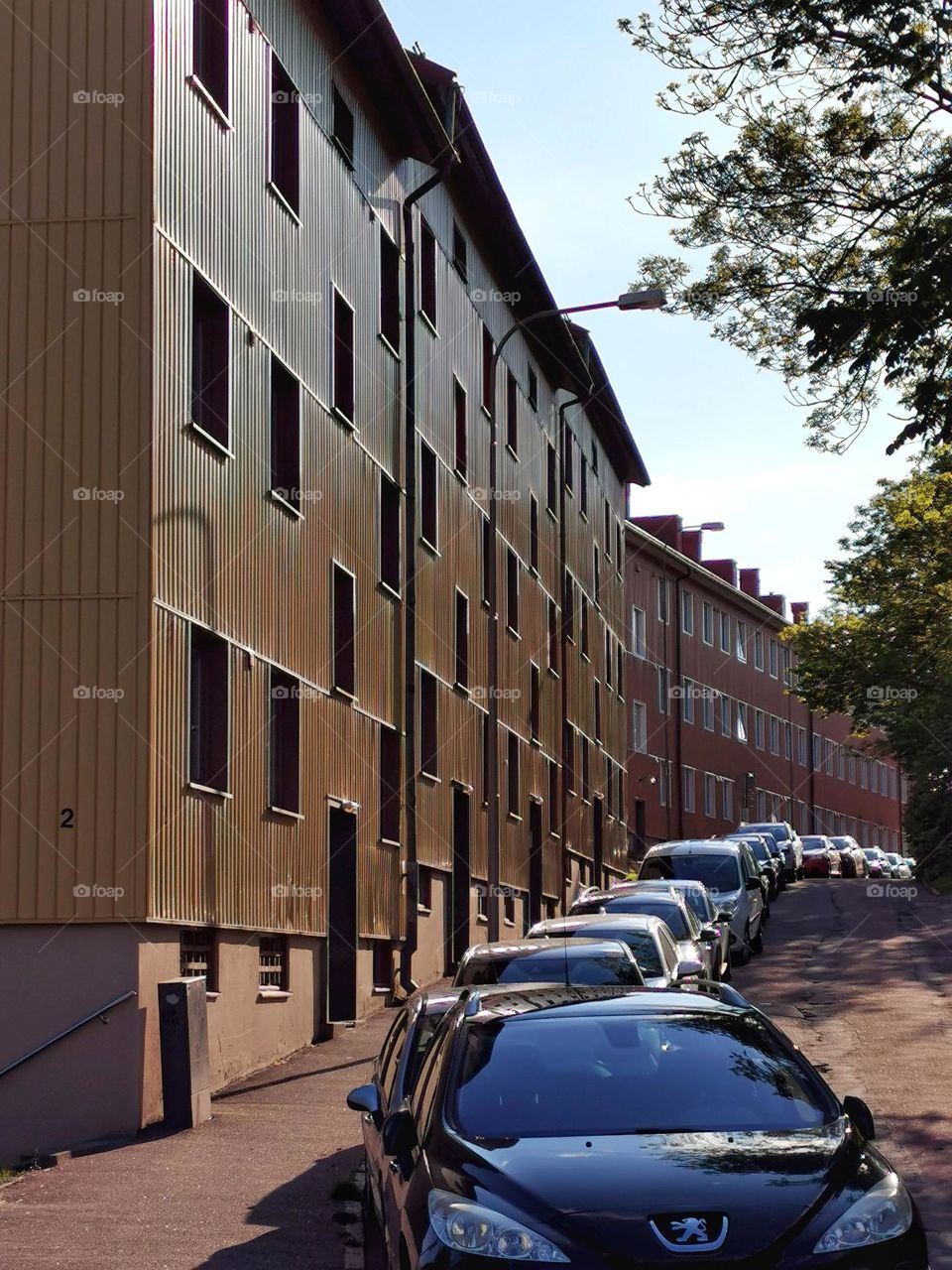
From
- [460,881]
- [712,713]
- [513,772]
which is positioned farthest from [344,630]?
[712,713]

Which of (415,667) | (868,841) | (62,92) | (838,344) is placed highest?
(62,92)

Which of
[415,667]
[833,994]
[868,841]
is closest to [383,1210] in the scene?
[833,994]

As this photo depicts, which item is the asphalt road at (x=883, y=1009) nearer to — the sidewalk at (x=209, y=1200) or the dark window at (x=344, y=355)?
the sidewalk at (x=209, y=1200)

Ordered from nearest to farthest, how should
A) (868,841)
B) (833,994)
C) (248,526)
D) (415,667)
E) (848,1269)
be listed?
(848,1269), (248,526), (833,994), (415,667), (868,841)

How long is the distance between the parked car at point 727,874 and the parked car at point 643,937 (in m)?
10.6

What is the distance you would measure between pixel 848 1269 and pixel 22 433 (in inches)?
468

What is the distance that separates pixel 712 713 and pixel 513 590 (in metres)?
32.0

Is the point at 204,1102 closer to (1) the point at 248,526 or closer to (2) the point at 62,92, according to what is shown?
(1) the point at 248,526

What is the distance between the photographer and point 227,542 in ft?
58.7

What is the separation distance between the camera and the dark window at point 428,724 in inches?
1101

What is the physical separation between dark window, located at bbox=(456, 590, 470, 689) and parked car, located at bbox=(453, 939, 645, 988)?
17.1 m

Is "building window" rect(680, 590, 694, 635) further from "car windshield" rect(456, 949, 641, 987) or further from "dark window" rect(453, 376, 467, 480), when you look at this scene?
"car windshield" rect(456, 949, 641, 987)

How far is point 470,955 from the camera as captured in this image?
44.6 ft

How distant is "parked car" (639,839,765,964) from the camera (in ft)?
89.8
